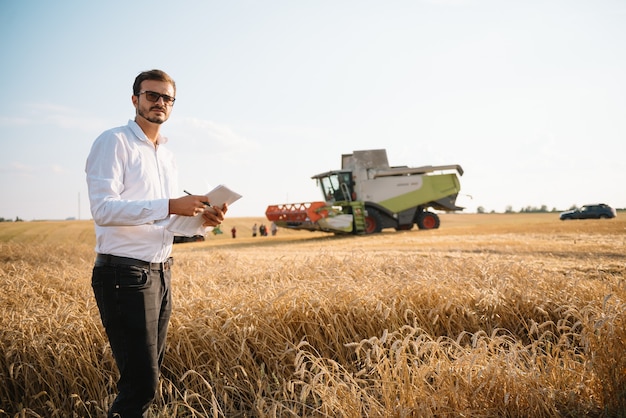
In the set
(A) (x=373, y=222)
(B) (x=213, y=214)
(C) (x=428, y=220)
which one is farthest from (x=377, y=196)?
(B) (x=213, y=214)

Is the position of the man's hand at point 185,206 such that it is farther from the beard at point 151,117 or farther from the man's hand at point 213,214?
the beard at point 151,117

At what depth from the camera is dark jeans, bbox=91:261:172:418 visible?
2.11 metres

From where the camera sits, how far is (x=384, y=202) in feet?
73.3

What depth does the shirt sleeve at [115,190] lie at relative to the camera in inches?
Answer: 79.1

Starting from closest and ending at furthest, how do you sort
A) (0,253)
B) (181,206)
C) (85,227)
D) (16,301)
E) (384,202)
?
(181,206)
(16,301)
(0,253)
(384,202)
(85,227)

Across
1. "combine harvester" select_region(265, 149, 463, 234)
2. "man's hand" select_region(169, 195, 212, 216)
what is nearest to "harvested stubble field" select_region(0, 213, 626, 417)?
"man's hand" select_region(169, 195, 212, 216)

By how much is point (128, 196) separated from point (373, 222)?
1987cm

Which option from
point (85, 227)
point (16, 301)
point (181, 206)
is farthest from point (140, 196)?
point (85, 227)

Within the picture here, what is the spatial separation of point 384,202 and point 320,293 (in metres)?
18.4

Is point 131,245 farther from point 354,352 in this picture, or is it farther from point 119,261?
point 354,352

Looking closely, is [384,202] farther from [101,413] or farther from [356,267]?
[101,413]

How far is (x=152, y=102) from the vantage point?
7.79 feet

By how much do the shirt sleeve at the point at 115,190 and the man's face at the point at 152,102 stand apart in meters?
0.22

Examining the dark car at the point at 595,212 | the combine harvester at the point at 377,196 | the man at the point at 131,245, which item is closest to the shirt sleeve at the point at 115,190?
the man at the point at 131,245
